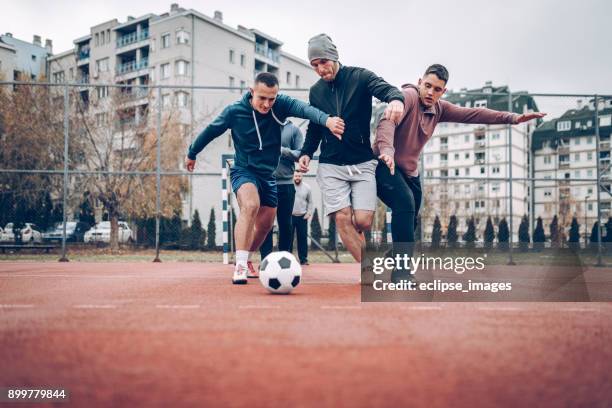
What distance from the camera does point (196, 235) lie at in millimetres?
17469

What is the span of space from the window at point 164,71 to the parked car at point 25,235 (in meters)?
27.7

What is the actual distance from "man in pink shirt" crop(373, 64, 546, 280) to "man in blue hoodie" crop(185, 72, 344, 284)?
0.70 meters

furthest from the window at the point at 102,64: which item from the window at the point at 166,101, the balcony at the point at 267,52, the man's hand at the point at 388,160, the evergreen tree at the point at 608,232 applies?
the man's hand at the point at 388,160

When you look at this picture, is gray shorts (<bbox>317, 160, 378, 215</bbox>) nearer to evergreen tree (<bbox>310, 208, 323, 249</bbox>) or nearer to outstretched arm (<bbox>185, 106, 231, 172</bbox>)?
outstretched arm (<bbox>185, 106, 231, 172</bbox>)

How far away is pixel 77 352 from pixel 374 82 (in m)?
3.30

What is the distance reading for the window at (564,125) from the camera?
1306 cm

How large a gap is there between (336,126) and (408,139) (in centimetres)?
71

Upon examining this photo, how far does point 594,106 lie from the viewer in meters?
11.7

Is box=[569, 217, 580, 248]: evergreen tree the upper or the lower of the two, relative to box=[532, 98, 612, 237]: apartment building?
lower

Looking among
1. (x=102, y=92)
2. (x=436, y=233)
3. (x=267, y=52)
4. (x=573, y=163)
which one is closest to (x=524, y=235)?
(x=573, y=163)

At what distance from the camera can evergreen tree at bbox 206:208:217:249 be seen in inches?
691

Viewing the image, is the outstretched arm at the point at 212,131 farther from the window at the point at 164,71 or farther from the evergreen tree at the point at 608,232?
the window at the point at 164,71

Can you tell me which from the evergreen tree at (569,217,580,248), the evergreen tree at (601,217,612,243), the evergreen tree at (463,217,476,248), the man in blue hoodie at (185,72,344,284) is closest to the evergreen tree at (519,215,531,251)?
the evergreen tree at (463,217,476,248)

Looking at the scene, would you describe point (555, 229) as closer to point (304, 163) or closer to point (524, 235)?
point (524, 235)
